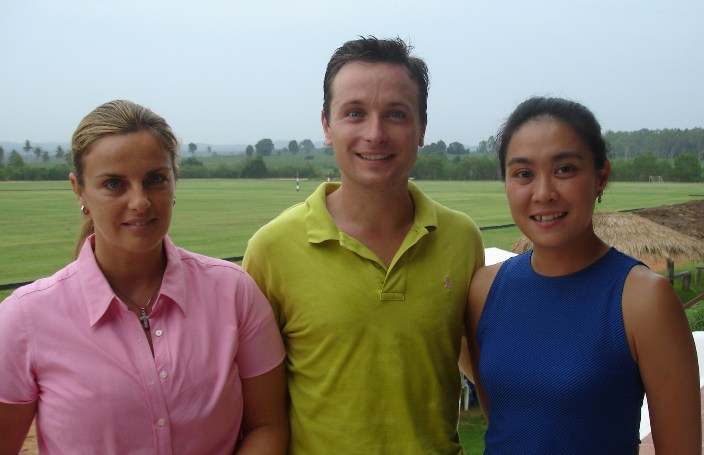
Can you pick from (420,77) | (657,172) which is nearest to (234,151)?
→ (657,172)

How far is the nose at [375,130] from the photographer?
6.20 feet

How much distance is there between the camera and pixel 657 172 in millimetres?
32844

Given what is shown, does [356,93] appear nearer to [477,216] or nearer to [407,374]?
[407,374]

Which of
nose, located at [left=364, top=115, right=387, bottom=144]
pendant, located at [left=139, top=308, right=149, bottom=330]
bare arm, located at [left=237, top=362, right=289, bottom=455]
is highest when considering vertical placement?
nose, located at [left=364, top=115, right=387, bottom=144]

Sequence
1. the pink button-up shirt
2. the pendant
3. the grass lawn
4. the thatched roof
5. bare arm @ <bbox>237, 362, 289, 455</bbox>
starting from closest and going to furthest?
the pink button-up shirt
the pendant
bare arm @ <bbox>237, 362, 289, 455</bbox>
the grass lawn
the thatched roof

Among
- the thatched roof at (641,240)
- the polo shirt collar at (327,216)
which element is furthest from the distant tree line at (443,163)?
the polo shirt collar at (327,216)

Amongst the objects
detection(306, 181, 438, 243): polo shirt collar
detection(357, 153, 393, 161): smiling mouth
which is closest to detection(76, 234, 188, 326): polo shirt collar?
detection(306, 181, 438, 243): polo shirt collar

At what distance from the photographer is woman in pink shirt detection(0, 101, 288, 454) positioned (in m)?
1.49

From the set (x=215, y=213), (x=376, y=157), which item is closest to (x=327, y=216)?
(x=376, y=157)

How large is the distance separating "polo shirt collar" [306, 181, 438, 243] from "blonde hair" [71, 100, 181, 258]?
0.50 meters

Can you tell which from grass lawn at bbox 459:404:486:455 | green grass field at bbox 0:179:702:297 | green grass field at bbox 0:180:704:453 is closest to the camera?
grass lawn at bbox 459:404:486:455

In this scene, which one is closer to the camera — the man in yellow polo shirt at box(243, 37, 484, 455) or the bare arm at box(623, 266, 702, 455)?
the bare arm at box(623, 266, 702, 455)

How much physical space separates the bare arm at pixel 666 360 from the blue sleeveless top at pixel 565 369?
38 mm

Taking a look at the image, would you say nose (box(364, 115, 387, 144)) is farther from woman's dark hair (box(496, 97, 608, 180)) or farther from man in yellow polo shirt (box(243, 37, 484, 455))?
woman's dark hair (box(496, 97, 608, 180))
